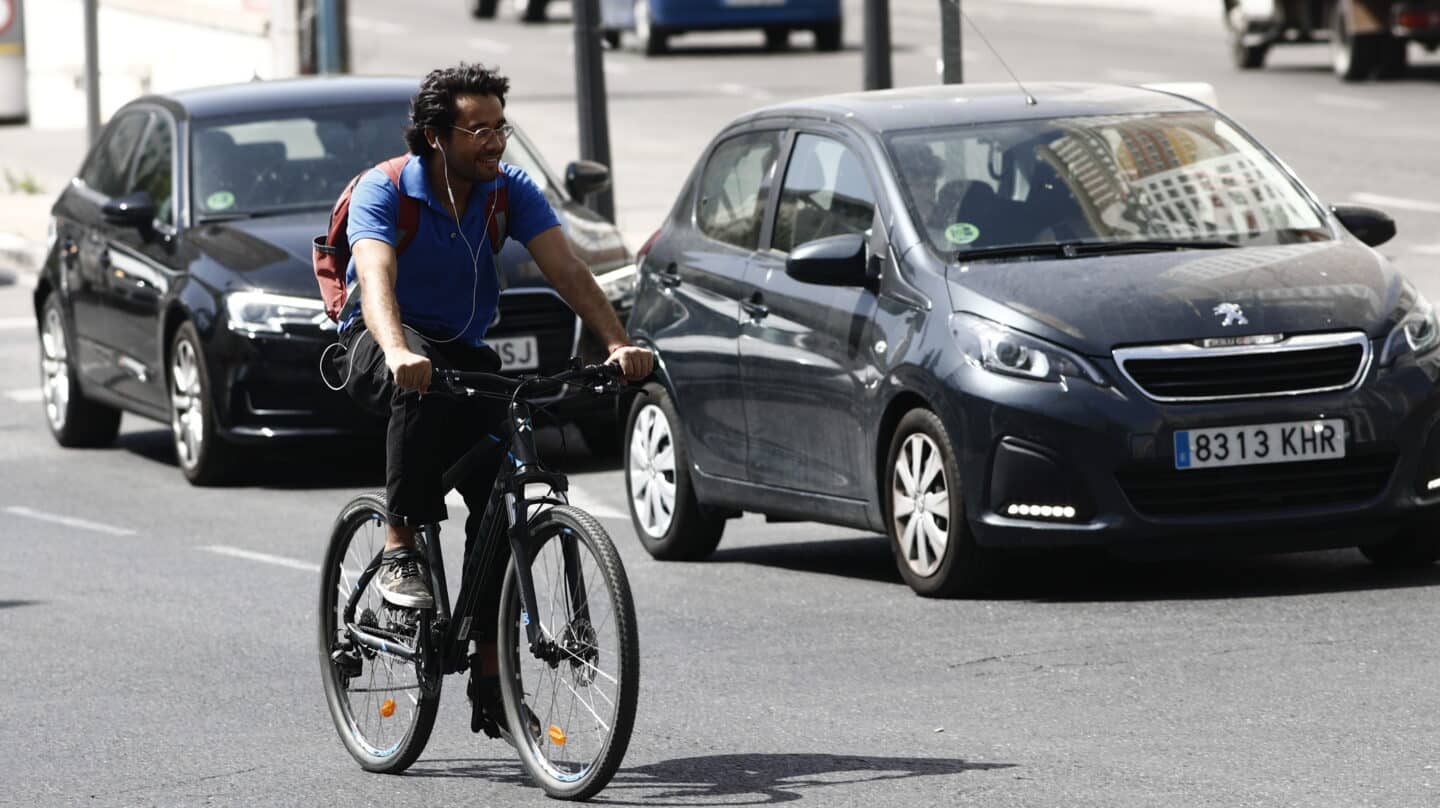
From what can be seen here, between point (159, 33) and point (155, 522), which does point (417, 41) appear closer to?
point (159, 33)

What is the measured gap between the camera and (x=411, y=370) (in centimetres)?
632

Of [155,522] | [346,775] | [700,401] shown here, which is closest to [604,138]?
[155,522]

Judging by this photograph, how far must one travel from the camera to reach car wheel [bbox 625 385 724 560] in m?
10.6

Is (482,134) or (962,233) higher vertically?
(482,134)

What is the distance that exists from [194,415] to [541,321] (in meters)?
1.56

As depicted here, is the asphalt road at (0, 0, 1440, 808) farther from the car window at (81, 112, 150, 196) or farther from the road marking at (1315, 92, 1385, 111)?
the road marking at (1315, 92, 1385, 111)

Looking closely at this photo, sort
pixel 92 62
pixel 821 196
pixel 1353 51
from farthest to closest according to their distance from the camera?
pixel 1353 51 → pixel 92 62 → pixel 821 196

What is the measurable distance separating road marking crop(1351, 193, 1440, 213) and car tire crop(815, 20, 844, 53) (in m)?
17.3

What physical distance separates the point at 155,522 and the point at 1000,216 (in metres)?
4.07

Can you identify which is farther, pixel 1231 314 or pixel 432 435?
pixel 1231 314

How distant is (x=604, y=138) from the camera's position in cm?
1861

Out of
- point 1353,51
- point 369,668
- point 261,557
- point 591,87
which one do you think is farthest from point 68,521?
point 1353,51

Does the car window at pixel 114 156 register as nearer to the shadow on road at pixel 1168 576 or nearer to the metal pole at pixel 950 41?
the metal pole at pixel 950 41

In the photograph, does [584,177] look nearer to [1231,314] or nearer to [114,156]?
[114,156]
